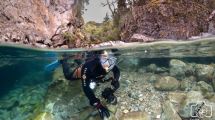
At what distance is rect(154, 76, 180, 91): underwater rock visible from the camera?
10836 mm

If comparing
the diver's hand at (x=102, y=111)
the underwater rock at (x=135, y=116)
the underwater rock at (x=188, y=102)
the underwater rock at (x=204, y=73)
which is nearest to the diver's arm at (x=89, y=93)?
the diver's hand at (x=102, y=111)

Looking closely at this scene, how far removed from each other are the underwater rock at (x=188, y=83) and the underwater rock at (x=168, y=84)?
28 cm

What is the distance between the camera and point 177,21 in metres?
12.4

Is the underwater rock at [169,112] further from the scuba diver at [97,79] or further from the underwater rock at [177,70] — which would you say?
the underwater rock at [177,70]

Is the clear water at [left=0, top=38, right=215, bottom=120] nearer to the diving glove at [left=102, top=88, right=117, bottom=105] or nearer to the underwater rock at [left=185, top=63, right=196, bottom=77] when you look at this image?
the diving glove at [left=102, top=88, right=117, bottom=105]

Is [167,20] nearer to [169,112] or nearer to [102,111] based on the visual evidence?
[169,112]

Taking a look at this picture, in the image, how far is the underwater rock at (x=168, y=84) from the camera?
35.6 feet

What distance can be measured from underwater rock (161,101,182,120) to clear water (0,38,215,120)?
34.5 inches

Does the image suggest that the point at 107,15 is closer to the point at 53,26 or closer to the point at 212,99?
the point at 53,26

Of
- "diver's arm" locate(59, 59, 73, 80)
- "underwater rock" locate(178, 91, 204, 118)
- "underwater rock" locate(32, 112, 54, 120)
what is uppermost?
"diver's arm" locate(59, 59, 73, 80)

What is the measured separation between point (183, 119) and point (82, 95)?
3894mm

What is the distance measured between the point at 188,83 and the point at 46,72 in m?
7.02

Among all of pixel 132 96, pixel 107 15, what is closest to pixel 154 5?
pixel 107 15

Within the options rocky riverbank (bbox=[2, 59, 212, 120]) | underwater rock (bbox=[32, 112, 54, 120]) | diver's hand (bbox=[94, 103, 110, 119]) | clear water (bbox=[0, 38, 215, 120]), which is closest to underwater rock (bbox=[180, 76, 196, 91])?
rocky riverbank (bbox=[2, 59, 212, 120])
